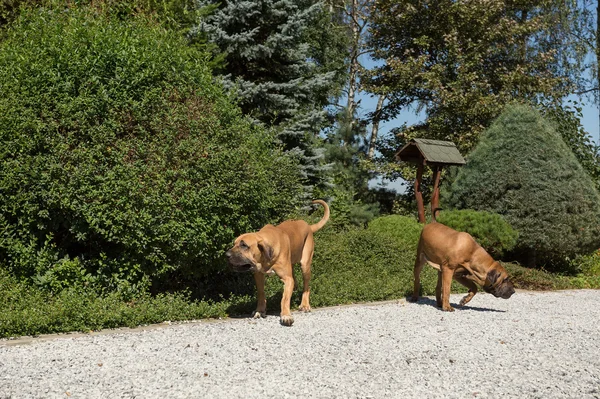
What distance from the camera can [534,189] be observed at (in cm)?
1353

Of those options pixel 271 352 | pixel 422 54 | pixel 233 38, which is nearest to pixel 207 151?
pixel 271 352

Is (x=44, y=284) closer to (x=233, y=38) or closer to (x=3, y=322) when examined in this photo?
(x=3, y=322)

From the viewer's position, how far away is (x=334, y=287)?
9.14 m

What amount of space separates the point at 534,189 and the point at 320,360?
9.90 meters

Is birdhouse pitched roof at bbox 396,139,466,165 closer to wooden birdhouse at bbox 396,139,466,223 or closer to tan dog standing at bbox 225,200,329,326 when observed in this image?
wooden birdhouse at bbox 396,139,466,223

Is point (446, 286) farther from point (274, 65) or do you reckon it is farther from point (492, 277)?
point (274, 65)

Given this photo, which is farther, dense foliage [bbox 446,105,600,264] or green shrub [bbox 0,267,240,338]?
dense foliage [bbox 446,105,600,264]

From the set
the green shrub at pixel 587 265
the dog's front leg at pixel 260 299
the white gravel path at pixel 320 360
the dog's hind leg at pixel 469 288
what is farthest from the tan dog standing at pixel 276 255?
the green shrub at pixel 587 265

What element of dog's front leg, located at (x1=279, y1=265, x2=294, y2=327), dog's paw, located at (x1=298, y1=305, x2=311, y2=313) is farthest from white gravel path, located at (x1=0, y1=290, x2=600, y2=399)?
dog's paw, located at (x1=298, y1=305, x2=311, y2=313)

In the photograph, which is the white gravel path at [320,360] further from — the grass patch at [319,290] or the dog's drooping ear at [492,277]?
the dog's drooping ear at [492,277]

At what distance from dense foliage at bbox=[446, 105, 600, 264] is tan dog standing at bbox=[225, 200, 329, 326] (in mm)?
7438

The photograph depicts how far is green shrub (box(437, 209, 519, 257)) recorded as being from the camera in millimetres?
12688

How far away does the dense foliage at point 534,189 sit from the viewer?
13383 millimetres

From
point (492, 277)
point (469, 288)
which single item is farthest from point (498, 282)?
point (469, 288)
